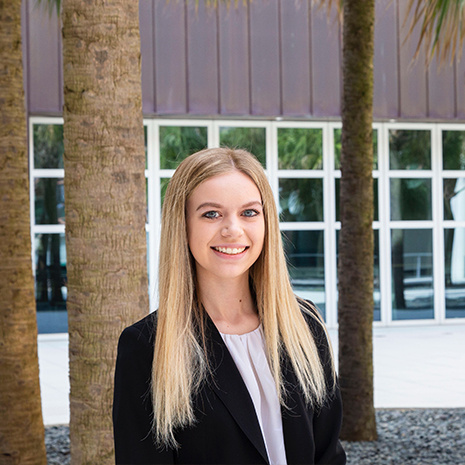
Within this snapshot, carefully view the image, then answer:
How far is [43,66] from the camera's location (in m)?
12.9

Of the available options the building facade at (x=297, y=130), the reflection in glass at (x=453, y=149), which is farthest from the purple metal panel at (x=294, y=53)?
the reflection in glass at (x=453, y=149)

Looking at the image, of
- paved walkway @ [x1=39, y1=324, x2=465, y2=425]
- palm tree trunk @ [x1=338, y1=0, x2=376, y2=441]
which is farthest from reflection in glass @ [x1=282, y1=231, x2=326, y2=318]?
palm tree trunk @ [x1=338, y1=0, x2=376, y2=441]

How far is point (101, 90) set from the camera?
3223 mm

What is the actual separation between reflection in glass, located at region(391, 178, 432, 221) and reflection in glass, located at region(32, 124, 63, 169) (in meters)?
6.04

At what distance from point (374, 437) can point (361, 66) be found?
2822mm

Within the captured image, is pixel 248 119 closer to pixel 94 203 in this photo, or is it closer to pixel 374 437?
pixel 374 437

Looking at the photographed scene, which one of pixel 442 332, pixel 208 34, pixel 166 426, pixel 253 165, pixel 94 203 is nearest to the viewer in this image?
pixel 166 426

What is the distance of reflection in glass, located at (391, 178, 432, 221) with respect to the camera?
1507cm

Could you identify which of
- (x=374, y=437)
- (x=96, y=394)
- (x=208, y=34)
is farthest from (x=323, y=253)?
(x=96, y=394)

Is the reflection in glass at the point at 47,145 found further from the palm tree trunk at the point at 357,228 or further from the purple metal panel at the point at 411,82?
the palm tree trunk at the point at 357,228

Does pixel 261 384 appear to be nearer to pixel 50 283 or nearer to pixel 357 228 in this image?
pixel 357 228

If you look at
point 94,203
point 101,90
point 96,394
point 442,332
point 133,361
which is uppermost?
point 101,90

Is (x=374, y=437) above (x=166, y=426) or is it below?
below

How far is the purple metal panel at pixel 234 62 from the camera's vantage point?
13406 mm
